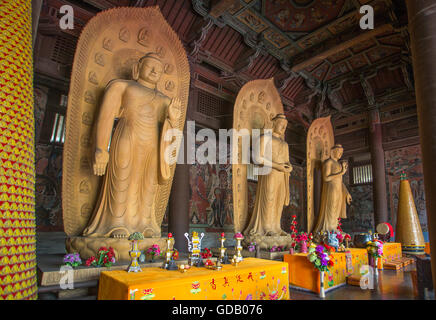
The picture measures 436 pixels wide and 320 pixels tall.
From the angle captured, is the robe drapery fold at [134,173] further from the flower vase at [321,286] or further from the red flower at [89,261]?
the flower vase at [321,286]

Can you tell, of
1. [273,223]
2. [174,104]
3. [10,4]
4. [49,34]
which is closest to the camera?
[10,4]

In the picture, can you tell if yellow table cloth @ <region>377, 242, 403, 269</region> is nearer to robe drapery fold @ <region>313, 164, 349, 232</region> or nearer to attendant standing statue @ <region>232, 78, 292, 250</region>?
robe drapery fold @ <region>313, 164, 349, 232</region>

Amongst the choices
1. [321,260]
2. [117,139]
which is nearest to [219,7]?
[117,139]

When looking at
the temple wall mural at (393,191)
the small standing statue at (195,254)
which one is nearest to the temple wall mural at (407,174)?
the temple wall mural at (393,191)

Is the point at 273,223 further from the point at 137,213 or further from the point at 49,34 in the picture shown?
the point at 49,34

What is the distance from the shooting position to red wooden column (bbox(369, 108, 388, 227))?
29.9 ft

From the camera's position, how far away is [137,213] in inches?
149

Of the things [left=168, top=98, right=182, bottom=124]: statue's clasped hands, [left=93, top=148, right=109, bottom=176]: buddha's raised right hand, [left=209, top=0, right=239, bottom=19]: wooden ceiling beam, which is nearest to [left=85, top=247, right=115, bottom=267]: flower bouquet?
[left=93, top=148, right=109, bottom=176]: buddha's raised right hand

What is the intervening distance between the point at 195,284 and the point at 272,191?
141 inches

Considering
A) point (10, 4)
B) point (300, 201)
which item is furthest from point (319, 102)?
point (10, 4)

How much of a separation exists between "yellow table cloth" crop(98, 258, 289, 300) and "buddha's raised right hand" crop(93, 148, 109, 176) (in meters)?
1.32

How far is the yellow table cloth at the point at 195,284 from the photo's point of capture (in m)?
2.11

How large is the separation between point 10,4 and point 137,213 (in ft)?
8.40

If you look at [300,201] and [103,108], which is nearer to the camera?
[103,108]
